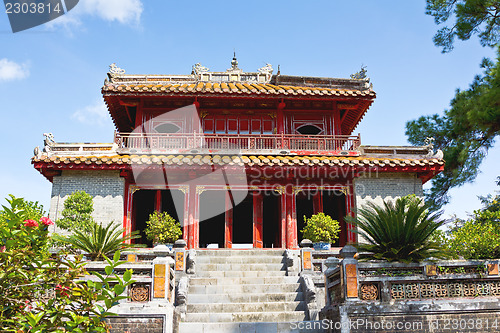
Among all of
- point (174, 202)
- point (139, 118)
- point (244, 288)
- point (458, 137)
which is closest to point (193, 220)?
point (174, 202)

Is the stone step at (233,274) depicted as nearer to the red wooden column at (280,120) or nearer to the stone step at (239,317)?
the stone step at (239,317)

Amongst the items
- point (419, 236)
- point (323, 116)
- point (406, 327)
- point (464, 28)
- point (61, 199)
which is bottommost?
point (406, 327)

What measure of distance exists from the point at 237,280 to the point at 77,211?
4.88 metres

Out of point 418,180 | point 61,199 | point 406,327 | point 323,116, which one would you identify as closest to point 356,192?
point 418,180

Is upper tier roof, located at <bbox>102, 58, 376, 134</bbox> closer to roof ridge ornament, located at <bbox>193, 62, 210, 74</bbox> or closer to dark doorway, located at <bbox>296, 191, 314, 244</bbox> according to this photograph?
roof ridge ornament, located at <bbox>193, 62, 210, 74</bbox>

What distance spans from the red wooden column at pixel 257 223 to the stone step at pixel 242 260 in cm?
215

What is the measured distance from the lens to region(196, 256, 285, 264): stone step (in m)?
10.9

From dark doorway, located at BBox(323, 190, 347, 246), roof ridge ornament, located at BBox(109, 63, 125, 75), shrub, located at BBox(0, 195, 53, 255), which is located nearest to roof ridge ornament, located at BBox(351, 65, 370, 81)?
dark doorway, located at BBox(323, 190, 347, 246)

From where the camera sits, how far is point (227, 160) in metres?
12.8

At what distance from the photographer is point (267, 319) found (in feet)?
27.3

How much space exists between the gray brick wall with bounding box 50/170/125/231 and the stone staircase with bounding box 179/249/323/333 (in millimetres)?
3225

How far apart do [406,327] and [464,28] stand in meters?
9.67

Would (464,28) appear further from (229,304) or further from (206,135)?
(229,304)

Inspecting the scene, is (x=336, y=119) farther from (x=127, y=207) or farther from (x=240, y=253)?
(x=127, y=207)
